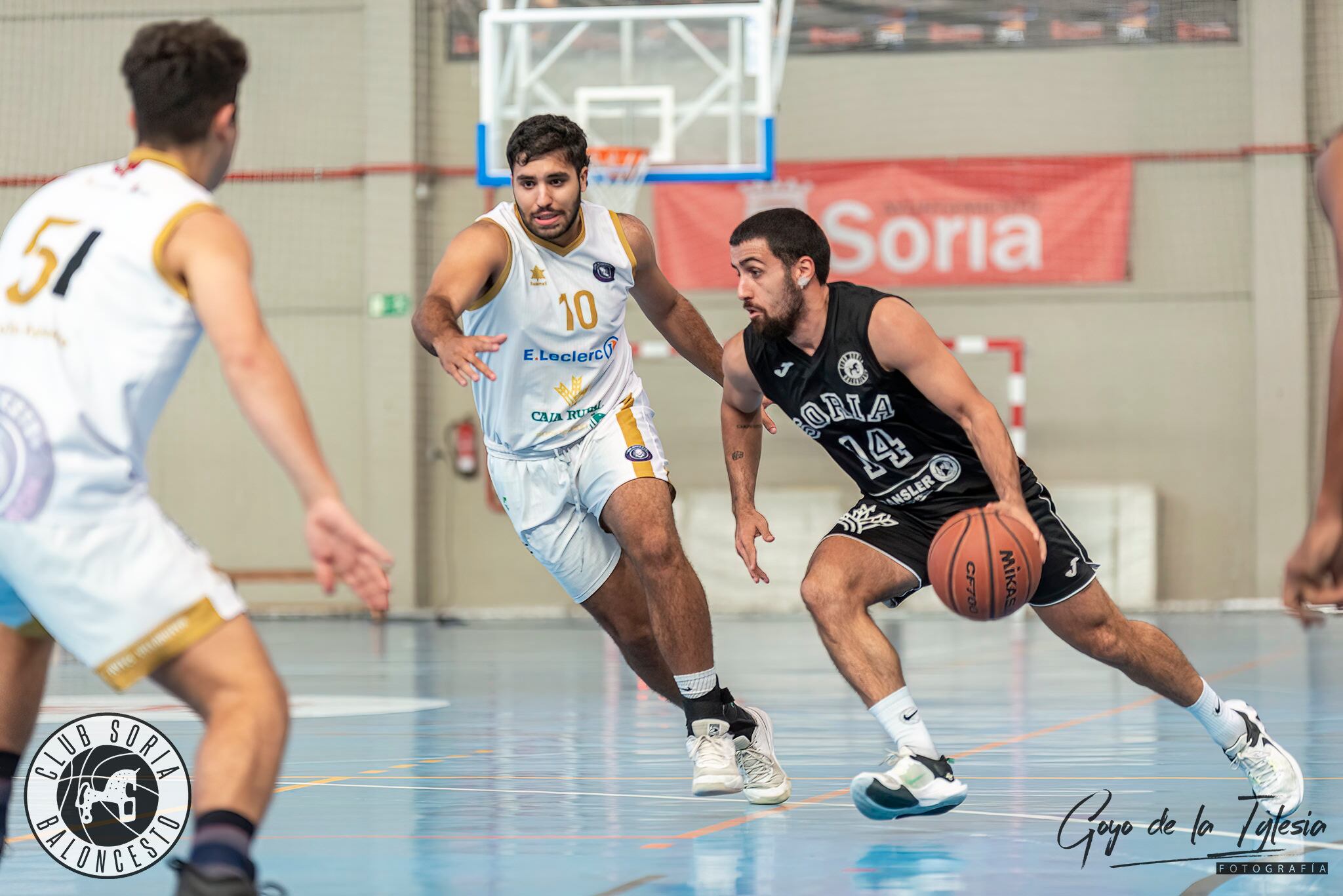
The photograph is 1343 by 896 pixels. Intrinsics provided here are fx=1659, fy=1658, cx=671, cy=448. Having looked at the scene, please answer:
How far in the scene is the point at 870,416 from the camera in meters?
4.86

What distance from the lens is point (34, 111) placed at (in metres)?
17.2

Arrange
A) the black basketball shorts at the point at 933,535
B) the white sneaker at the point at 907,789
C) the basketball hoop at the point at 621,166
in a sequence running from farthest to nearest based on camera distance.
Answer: the basketball hoop at the point at 621,166 < the black basketball shorts at the point at 933,535 < the white sneaker at the point at 907,789

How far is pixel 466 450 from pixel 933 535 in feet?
39.9

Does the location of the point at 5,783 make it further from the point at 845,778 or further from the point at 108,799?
the point at 845,778

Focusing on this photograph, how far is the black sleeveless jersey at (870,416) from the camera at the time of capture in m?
4.82

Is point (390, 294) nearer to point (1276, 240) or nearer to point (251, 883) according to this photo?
point (1276, 240)

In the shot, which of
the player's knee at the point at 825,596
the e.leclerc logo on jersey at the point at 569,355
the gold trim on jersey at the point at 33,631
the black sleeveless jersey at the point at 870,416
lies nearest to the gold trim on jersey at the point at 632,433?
the e.leclerc logo on jersey at the point at 569,355

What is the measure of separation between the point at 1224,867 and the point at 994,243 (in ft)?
42.1

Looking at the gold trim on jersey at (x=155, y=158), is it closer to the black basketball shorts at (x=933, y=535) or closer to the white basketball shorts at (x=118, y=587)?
the white basketball shorts at (x=118, y=587)

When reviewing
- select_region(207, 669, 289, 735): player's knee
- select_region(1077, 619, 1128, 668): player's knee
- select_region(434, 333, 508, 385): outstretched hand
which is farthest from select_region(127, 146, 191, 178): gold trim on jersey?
select_region(1077, 619, 1128, 668): player's knee

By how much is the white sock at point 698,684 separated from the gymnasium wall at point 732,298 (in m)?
10.5

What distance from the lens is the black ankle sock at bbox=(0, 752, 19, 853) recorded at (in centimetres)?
327

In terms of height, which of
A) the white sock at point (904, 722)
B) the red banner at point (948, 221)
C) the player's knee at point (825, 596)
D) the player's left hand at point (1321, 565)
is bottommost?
the white sock at point (904, 722)

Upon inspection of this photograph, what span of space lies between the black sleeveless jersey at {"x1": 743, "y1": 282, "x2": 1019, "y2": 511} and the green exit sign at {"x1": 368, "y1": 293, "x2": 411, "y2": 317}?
→ 466 inches
